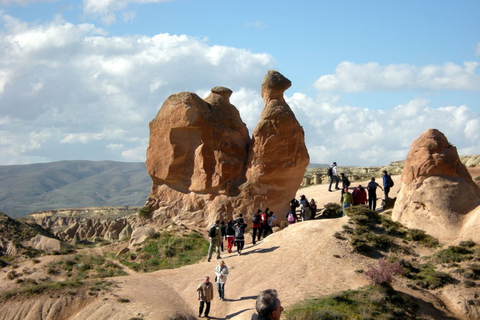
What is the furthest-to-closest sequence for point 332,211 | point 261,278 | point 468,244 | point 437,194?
1. point 332,211
2. point 437,194
3. point 468,244
4. point 261,278

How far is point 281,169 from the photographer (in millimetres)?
27859

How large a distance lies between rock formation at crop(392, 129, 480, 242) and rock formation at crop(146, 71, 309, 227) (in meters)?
6.53

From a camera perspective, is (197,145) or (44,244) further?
(44,244)

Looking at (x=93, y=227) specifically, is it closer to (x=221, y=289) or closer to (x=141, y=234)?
(x=141, y=234)

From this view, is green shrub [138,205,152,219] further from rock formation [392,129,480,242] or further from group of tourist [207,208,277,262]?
rock formation [392,129,480,242]

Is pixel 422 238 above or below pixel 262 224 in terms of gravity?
below

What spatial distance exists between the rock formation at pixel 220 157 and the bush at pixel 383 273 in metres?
9.70

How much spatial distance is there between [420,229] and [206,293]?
9594 millimetres

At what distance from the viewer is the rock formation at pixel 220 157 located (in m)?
27.8

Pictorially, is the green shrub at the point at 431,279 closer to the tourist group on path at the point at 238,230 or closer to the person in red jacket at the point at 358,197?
the tourist group on path at the point at 238,230

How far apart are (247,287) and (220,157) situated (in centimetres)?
1119

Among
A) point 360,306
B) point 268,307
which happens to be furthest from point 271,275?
point 268,307

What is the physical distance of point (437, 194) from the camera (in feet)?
71.7

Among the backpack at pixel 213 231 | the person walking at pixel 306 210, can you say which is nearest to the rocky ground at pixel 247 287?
the backpack at pixel 213 231
